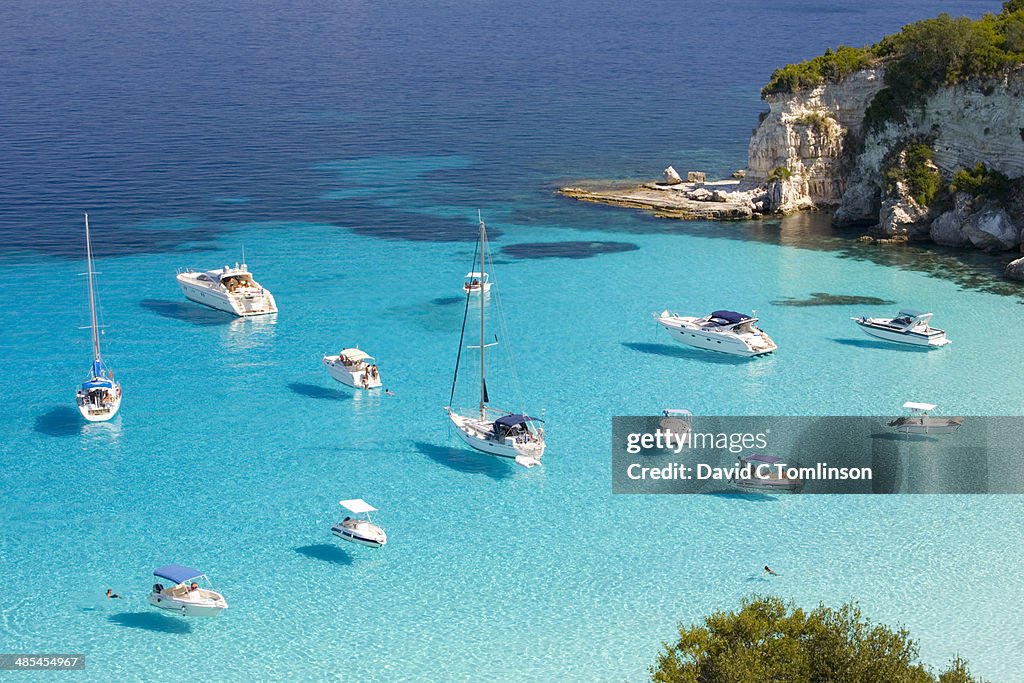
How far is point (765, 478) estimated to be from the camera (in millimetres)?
43031

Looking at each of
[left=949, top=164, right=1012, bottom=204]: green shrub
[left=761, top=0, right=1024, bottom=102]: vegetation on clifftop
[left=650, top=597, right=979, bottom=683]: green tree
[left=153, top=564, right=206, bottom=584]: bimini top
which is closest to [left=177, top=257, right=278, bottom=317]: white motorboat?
[left=153, top=564, right=206, bottom=584]: bimini top

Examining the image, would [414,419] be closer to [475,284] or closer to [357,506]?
[357,506]

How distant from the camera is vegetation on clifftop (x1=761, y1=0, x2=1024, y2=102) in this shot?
233 feet

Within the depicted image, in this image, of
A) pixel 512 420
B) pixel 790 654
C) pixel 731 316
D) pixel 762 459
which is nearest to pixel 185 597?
pixel 512 420

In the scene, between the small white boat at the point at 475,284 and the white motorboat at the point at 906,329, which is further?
the small white boat at the point at 475,284

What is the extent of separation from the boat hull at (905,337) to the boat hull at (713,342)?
5467 millimetres

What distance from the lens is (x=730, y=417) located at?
49.1 meters

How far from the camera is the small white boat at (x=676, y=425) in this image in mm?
46562

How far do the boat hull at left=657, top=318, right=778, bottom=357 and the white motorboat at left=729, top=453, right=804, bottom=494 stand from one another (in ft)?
41.1

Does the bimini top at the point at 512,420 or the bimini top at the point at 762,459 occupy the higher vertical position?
the bimini top at the point at 512,420

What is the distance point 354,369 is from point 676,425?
1448cm

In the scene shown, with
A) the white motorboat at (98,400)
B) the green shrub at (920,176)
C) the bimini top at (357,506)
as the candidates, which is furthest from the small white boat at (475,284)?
the green shrub at (920,176)

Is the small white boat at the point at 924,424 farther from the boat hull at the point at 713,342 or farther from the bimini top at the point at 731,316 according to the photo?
the bimini top at the point at 731,316

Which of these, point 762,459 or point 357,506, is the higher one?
point 762,459
